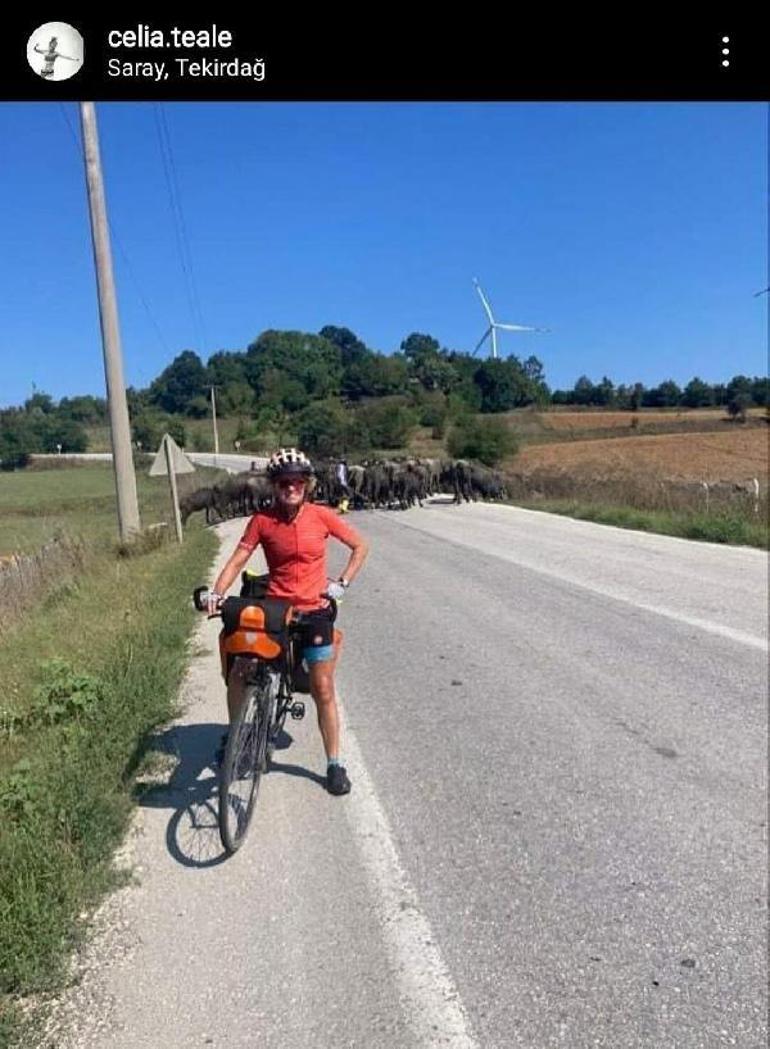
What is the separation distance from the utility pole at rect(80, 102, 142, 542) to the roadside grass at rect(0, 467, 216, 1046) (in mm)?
5934

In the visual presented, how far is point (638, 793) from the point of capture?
450 centimetres

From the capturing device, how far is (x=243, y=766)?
404 centimetres

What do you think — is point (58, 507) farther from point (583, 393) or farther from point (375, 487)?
point (583, 393)

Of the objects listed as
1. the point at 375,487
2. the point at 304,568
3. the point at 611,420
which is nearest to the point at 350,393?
the point at 611,420

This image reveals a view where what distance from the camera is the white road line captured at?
265cm

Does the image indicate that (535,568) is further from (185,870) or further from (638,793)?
(185,870)

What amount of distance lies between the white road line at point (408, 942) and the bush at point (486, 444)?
36.5 meters

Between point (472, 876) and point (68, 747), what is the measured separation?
2.54 meters

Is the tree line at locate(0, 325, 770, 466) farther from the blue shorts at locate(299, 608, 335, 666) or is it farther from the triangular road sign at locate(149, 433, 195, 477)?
the blue shorts at locate(299, 608, 335, 666)

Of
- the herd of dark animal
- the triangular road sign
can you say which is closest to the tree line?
the herd of dark animal

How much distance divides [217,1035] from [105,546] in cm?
1521

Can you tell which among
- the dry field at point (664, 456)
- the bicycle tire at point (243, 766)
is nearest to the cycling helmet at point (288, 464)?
the bicycle tire at point (243, 766)

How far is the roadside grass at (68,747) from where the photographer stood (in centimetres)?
292
